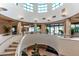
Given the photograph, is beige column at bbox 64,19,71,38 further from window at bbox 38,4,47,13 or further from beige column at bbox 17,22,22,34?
beige column at bbox 17,22,22,34

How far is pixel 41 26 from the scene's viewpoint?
9.09ft

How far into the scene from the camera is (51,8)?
8.75 ft

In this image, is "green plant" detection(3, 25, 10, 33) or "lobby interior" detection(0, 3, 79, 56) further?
"green plant" detection(3, 25, 10, 33)

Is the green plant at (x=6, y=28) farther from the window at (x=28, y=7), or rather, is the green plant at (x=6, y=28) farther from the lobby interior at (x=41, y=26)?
the window at (x=28, y=7)

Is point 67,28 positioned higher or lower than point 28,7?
lower

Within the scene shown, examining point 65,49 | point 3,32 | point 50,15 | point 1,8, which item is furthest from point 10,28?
point 65,49

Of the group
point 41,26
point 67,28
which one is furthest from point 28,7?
point 67,28

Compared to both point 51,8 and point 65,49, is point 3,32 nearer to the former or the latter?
point 51,8

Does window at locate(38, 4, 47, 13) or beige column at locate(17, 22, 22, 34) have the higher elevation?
window at locate(38, 4, 47, 13)

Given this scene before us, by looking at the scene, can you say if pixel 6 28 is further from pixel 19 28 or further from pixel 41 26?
pixel 41 26

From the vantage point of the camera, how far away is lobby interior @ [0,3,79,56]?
8.72 feet

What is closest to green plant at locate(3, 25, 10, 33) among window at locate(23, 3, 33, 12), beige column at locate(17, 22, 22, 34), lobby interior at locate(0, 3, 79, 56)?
lobby interior at locate(0, 3, 79, 56)

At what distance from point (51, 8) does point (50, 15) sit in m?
0.14

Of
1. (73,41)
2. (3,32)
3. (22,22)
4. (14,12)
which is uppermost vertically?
(14,12)
